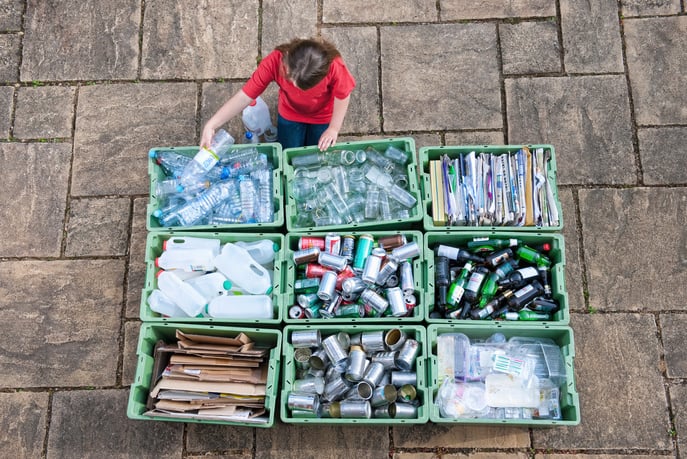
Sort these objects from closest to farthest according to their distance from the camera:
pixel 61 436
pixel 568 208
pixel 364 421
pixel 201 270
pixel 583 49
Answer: pixel 364 421 → pixel 201 270 → pixel 61 436 → pixel 568 208 → pixel 583 49

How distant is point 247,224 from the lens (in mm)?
4246

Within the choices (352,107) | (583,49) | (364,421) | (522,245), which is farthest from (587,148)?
(364,421)

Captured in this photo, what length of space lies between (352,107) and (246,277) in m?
1.85

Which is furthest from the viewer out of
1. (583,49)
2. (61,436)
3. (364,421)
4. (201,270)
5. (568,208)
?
(583,49)

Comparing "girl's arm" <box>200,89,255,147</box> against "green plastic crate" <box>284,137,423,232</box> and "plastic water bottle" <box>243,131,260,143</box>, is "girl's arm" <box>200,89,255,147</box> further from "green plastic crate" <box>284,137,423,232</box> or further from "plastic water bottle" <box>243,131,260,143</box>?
"plastic water bottle" <box>243,131,260,143</box>

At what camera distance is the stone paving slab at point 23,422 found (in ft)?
14.8

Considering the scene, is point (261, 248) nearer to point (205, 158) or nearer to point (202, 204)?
point (202, 204)

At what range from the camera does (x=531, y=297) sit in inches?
161

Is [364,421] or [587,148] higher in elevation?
[587,148]

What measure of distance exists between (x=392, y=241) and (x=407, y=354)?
0.76 m

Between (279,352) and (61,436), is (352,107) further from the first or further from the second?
(61,436)

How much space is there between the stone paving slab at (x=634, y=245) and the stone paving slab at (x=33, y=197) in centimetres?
429

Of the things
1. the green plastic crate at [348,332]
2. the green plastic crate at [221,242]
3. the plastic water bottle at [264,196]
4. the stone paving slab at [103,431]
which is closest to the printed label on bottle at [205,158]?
the plastic water bottle at [264,196]

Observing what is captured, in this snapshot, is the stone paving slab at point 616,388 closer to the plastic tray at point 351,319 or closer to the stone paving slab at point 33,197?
the plastic tray at point 351,319
